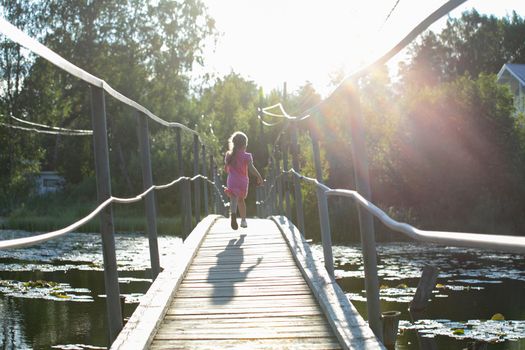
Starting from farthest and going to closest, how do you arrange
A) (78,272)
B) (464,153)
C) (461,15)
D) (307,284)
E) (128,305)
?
(461,15) → (464,153) → (78,272) → (128,305) → (307,284)

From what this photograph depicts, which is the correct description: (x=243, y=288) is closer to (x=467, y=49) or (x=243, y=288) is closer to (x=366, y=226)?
(x=366, y=226)

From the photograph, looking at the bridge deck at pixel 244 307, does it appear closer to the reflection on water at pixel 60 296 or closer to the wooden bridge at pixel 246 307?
the wooden bridge at pixel 246 307

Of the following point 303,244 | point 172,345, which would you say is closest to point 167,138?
point 303,244

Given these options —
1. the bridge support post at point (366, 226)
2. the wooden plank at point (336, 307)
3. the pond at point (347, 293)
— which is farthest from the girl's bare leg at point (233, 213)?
the bridge support post at point (366, 226)

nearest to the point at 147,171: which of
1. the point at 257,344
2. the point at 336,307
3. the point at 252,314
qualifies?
the point at 252,314

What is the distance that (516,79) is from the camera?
114 feet

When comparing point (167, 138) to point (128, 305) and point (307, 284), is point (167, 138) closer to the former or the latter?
point (128, 305)

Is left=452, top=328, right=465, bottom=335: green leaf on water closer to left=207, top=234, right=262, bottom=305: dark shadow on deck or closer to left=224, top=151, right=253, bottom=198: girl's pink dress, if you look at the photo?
left=224, top=151, right=253, bottom=198: girl's pink dress

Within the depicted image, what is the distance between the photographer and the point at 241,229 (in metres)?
8.93

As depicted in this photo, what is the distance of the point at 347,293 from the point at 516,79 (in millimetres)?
24164

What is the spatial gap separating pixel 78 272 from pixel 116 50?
21.9 metres

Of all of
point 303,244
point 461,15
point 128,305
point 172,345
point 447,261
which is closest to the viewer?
point 172,345

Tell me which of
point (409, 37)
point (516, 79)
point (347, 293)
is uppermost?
point (516, 79)

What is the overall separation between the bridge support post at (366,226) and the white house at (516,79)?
28.2m
